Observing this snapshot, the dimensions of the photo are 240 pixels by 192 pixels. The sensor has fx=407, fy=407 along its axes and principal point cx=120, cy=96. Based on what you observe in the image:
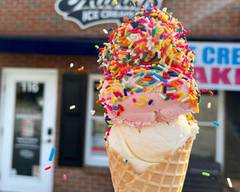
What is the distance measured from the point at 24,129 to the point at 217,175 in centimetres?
375

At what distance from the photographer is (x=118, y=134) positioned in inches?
109

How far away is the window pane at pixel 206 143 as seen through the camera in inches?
280

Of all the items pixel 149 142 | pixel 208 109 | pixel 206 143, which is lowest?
pixel 206 143

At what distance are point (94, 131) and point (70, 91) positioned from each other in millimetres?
870

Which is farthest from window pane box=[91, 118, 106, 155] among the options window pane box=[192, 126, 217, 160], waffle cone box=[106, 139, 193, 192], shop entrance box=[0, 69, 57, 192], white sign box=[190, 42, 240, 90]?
Answer: waffle cone box=[106, 139, 193, 192]

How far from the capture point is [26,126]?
783 centimetres

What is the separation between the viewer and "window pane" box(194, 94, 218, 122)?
7.11 m

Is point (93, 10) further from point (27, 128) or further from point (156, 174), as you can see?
point (156, 174)

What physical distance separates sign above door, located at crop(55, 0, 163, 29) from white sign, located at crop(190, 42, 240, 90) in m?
1.18

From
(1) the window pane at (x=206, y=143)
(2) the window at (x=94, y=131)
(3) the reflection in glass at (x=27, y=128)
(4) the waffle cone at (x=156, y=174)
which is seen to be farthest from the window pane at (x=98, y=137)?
(4) the waffle cone at (x=156, y=174)

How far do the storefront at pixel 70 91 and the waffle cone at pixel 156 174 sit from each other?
13.8ft

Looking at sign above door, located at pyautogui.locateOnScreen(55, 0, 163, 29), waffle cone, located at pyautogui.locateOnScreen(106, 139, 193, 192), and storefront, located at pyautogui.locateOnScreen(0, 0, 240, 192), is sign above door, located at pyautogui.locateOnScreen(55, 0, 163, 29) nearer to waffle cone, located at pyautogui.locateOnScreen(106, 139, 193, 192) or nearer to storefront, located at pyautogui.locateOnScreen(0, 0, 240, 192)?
storefront, located at pyautogui.locateOnScreen(0, 0, 240, 192)

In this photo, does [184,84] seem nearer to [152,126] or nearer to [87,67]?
[152,126]

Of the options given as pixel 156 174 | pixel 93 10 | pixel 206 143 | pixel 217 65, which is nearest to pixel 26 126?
pixel 93 10
